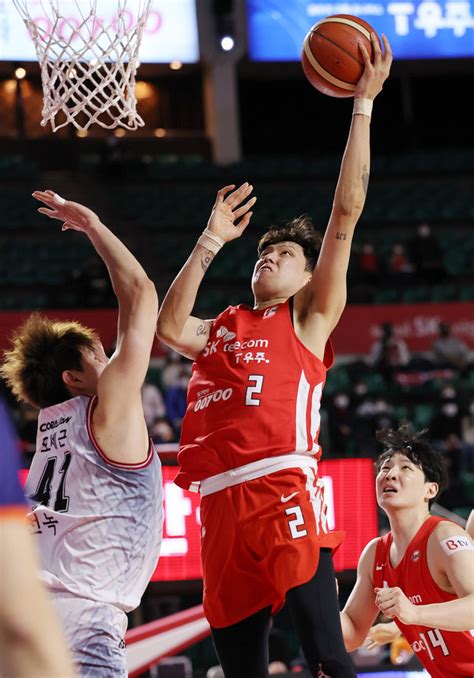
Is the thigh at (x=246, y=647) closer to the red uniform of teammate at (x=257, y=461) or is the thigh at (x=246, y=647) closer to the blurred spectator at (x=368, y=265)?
the red uniform of teammate at (x=257, y=461)

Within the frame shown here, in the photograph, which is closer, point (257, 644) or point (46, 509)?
point (46, 509)

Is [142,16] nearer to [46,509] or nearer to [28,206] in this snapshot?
[46,509]

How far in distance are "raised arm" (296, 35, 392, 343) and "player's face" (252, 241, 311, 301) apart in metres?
0.10

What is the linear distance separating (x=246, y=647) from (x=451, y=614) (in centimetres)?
70

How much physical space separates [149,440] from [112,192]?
1505cm

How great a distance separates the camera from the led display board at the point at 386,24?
734 inches

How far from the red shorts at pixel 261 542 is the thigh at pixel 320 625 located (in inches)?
1.8

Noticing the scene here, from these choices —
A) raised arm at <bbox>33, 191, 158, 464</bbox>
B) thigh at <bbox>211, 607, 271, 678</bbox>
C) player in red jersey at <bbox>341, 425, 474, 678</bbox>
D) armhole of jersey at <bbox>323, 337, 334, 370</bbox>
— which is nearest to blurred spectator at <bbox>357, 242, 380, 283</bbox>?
player in red jersey at <bbox>341, 425, 474, 678</bbox>

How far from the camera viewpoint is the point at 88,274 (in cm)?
1416

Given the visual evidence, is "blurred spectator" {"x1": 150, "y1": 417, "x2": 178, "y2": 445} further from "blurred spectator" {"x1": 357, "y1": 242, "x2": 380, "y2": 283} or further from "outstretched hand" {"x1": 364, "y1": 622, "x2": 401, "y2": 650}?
"blurred spectator" {"x1": 357, "y1": 242, "x2": 380, "y2": 283}

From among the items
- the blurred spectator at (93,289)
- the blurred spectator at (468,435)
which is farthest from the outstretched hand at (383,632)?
the blurred spectator at (93,289)

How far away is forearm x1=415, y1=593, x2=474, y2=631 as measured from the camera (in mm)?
3330

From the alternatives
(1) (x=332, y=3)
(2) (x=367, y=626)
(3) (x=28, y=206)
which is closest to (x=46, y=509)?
(2) (x=367, y=626)

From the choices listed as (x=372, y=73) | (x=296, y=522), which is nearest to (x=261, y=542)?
(x=296, y=522)
